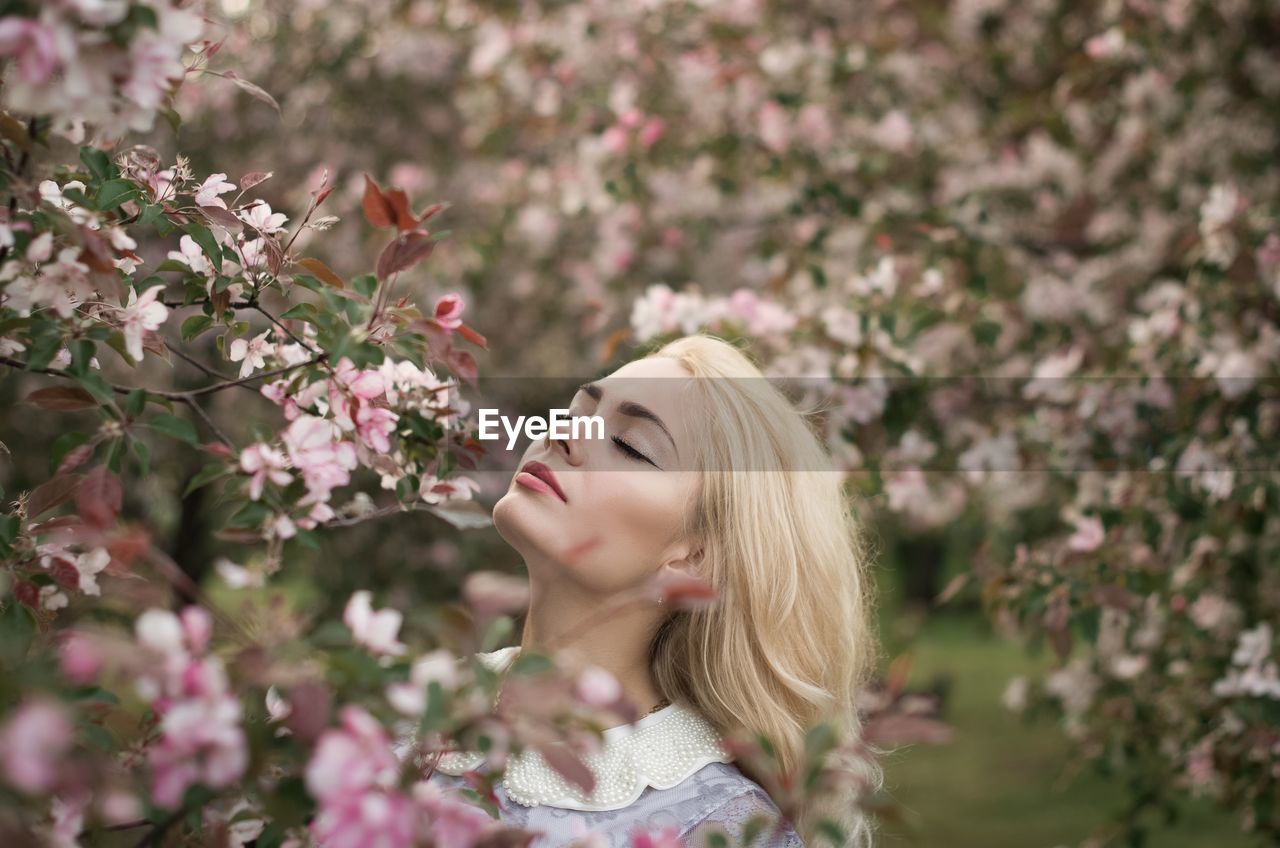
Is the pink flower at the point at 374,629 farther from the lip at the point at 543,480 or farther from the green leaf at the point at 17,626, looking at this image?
the lip at the point at 543,480

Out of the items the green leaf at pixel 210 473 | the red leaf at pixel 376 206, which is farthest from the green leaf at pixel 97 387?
the red leaf at pixel 376 206

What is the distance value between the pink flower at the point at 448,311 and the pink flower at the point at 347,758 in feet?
2.00

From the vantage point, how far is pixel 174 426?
4.03ft

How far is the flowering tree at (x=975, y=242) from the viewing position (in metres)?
2.54

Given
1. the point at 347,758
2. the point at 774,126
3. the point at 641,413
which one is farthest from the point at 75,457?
the point at 774,126

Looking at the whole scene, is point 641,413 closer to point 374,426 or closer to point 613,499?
point 613,499

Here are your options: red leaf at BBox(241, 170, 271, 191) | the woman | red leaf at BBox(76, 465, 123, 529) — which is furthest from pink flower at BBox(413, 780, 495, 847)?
red leaf at BBox(241, 170, 271, 191)

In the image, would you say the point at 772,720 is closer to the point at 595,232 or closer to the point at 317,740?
the point at 317,740

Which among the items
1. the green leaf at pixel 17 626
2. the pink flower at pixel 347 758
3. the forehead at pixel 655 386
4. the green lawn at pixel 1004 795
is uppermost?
the forehead at pixel 655 386

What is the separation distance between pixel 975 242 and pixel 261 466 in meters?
2.46

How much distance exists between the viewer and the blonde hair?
5.71 ft

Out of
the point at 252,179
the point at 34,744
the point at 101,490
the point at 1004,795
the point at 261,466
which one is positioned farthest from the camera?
the point at 1004,795

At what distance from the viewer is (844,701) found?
6.08 feet

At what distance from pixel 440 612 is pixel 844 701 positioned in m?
1.11
